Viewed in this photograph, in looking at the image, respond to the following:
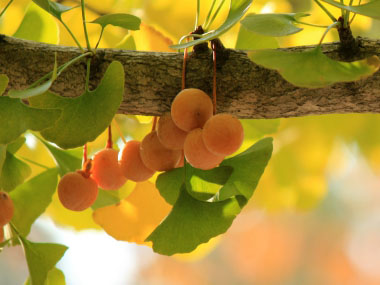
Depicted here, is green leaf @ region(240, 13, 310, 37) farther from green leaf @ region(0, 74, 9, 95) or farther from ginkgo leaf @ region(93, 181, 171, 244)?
ginkgo leaf @ region(93, 181, 171, 244)

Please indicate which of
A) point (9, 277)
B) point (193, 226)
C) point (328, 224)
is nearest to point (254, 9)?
point (193, 226)

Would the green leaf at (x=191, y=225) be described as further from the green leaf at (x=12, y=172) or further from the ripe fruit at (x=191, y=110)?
the green leaf at (x=12, y=172)

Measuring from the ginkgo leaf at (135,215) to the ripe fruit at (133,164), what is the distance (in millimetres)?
155

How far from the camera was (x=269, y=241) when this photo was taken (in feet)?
14.3

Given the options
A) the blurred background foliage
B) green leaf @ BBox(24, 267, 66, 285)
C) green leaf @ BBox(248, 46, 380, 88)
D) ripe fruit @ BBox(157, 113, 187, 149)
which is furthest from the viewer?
the blurred background foliage

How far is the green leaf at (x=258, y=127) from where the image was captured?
2.38 feet

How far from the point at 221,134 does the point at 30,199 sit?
1.12 ft

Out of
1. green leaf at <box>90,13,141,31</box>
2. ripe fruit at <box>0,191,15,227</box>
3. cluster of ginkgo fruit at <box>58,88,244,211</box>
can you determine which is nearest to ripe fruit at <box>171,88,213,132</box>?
cluster of ginkgo fruit at <box>58,88,244,211</box>

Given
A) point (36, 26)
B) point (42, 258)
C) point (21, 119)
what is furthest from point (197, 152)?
point (36, 26)

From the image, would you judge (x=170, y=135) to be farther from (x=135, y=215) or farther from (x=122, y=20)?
(x=135, y=215)

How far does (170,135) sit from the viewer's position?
526 mm

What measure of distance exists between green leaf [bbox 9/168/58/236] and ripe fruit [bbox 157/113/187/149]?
0.84 feet

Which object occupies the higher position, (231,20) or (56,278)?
(231,20)

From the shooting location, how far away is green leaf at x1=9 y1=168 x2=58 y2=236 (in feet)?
2.35
